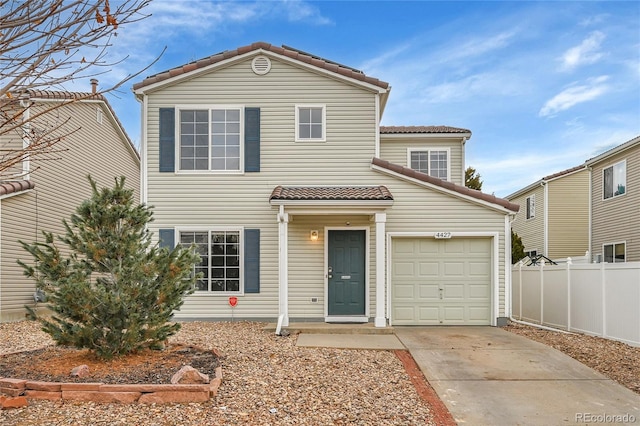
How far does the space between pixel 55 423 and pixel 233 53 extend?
345 inches

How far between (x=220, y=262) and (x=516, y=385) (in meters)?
6.93

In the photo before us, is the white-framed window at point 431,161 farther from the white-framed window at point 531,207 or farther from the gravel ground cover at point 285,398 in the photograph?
the white-framed window at point 531,207

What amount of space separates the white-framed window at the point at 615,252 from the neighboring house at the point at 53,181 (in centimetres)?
1697

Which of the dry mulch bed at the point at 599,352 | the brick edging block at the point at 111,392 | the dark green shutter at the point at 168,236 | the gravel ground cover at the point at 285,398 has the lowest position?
the dry mulch bed at the point at 599,352

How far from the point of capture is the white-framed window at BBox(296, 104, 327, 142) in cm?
1089

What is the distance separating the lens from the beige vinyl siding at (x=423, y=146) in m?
13.2

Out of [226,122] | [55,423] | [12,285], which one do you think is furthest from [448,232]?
[12,285]

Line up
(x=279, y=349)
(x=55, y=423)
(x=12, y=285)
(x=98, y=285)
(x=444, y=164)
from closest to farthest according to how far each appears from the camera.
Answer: (x=55, y=423) < (x=98, y=285) < (x=279, y=349) < (x=12, y=285) < (x=444, y=164)

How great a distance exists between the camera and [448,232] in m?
10.4

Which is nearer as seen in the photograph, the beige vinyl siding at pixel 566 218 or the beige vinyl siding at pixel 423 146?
the beige vinyl siding at pixel 423 146

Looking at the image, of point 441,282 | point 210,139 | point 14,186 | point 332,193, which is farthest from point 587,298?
point 14,186

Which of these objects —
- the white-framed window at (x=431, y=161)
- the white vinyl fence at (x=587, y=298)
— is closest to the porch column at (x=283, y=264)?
the white-framed window at (x=431, y=161)

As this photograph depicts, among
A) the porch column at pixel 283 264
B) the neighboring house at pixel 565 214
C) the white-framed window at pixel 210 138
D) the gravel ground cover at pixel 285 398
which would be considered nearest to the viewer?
the gravel ground cover at pixel 285 398

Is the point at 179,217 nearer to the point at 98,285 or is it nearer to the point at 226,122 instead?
the point at 226,122
